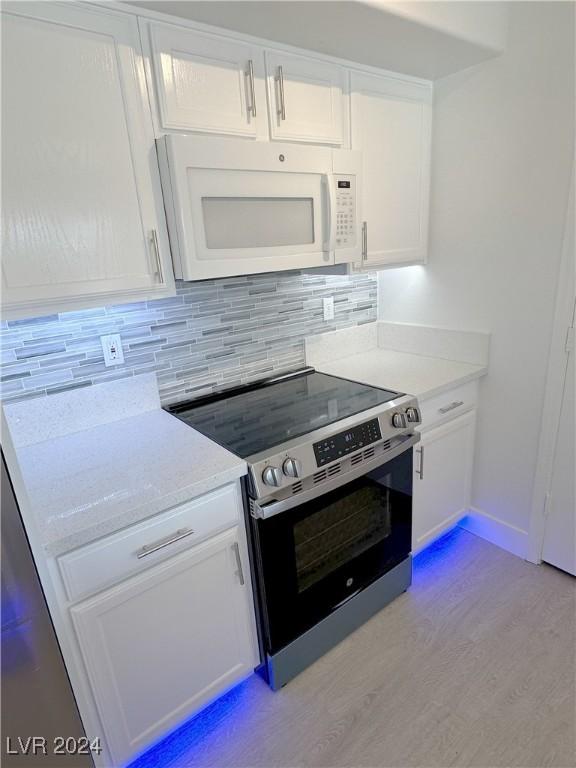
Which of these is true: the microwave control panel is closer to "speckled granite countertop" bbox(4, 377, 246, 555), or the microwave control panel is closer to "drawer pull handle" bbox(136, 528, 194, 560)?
"speckled granite countertop" bbox(4, 377, 246, 555)

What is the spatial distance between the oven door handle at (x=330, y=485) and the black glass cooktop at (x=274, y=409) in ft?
0.56

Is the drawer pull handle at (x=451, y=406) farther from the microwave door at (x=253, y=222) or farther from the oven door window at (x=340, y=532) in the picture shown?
the microwave door at (x=253, y=222)

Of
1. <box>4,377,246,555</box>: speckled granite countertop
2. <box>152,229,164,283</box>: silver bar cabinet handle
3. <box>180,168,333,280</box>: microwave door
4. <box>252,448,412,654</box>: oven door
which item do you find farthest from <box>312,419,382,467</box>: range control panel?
<box>152,229,164,283</box>: silver bar cabinet handle

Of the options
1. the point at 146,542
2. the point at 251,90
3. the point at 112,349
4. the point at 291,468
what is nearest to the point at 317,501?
the point at 291,468

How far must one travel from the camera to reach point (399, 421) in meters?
1.62

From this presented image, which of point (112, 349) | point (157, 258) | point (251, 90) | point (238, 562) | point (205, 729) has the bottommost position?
point (205, 729)

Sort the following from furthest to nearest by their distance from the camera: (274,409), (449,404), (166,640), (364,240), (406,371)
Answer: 1. (406,371)
2. (449,404)
3. (364,240)
4. (274,409)
5. (166,640)

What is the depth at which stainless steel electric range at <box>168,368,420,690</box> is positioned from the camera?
53.6 inches

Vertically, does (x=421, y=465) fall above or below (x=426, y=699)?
above

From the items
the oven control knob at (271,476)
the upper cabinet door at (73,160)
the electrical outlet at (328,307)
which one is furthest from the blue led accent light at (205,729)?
the electrical outlet at (328,307)

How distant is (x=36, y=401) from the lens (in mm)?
1456

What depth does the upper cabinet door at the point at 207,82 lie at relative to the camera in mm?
1247

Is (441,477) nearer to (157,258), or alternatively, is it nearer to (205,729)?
(205,729)

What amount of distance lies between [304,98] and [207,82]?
372 mm
